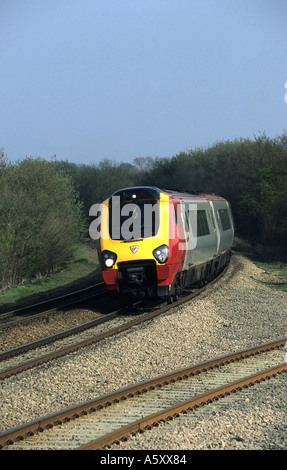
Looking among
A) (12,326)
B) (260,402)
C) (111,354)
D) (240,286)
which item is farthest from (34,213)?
(260,402)

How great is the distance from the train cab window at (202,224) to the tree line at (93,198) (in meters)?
2.37

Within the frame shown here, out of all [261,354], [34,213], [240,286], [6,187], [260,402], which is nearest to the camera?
[260,402]

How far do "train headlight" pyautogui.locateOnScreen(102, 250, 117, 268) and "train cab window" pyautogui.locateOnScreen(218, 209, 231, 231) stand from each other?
8.06m

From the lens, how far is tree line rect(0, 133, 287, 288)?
936 inches

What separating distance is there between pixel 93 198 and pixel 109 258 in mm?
42951

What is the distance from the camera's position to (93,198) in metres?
56.1

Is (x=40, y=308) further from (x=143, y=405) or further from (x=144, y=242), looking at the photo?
(x=143, y=405)

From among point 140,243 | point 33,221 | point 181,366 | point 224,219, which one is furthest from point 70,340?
point 33,221

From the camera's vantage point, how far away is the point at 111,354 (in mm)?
9938

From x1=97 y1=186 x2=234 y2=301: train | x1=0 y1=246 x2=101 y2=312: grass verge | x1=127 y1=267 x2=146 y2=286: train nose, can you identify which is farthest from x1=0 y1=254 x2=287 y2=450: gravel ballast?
x1=0 y1=246 x2=101 y2=312: grass verge

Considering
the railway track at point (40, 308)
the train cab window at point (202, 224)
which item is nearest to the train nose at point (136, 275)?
the railway track at point (40, 308)

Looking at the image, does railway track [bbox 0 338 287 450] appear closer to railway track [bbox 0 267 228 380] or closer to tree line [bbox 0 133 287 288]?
railway track [bbox 0 267 228 380]

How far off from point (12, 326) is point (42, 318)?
926 mm
